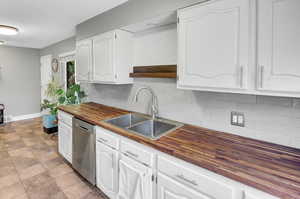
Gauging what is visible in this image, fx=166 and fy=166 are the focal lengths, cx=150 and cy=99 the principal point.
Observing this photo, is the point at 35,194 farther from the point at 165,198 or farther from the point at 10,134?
the point at 10,134

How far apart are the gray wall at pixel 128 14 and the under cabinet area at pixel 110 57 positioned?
8.3 inches

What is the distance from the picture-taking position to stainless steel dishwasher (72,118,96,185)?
2.00 metres

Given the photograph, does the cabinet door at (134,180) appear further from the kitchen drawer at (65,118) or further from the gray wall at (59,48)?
the gray wall at (59,48)

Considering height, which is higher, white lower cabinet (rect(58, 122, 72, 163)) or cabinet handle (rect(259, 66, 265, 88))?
cabinet handle (rect(259, 66, 265, 88))

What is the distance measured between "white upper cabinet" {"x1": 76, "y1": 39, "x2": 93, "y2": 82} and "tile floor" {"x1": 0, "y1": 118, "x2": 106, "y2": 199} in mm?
1490

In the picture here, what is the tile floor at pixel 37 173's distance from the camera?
2.04 metres

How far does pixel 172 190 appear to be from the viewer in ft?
4.01

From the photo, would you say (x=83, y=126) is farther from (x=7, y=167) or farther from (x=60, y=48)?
(x=60, y=48)

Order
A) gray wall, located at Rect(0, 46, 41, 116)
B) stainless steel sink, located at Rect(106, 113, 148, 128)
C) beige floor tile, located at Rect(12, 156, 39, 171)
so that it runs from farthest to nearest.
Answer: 1. gray wall, located at Rect(0, 46, 41, 116)
2. beige floor tile, located at Rect(12, 156, 39, 171)
3. stainless steel sink, located at Rect(106, 113, 148, 128)

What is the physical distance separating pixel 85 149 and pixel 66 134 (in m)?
0.68

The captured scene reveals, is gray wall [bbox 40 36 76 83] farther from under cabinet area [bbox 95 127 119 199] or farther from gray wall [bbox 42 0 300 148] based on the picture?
under cabinet area [bbox 95 127 119 199]

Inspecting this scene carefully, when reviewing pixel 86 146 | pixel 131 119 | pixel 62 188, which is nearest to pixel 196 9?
pixel 131 119

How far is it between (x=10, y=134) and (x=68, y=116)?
2793 mm

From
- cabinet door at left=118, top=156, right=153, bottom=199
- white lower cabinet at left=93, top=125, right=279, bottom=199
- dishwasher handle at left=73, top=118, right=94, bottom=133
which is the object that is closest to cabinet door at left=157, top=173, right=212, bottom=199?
white lower cabinet at left=93, top=125, right=279, bottom=199
